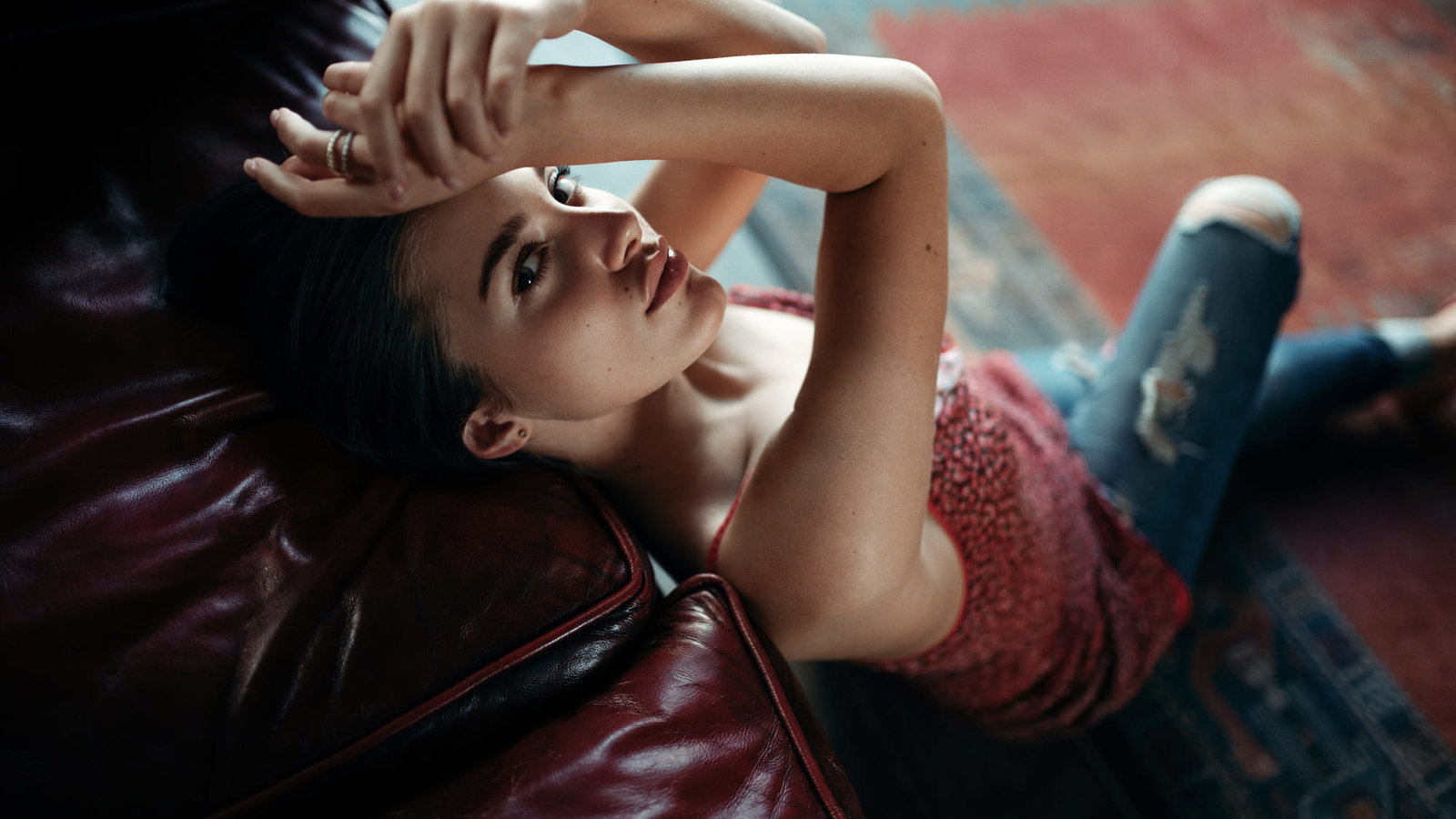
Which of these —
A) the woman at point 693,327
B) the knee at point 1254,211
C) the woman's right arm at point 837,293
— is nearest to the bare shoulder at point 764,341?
the woman at point 693,327

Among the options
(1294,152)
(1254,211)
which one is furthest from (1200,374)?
(1294,152)

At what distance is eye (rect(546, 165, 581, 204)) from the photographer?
34.3 inches

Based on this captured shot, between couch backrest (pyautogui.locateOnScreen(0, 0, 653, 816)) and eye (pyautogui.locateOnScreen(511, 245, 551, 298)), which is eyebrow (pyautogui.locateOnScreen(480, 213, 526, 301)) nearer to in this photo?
eye (pyautogui.locateOnScreen(511, 245, 551, 298))

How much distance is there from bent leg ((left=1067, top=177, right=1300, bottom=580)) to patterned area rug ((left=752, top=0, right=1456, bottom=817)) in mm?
343

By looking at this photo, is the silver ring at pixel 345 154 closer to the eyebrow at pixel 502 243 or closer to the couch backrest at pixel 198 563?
the eyebrow at pixel 502 243

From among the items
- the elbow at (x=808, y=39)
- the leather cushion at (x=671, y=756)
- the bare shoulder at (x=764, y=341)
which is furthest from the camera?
A: the bare shoulder at (x=764, y=341)

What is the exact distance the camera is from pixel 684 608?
31.1 inches

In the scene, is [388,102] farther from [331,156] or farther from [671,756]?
[671,756]

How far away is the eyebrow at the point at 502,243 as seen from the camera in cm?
79

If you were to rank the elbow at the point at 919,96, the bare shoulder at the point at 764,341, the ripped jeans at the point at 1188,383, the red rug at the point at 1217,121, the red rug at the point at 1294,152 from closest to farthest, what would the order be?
the elbow at the point at 919,96 < the bare shoulder at the point at 764,341 < the ripped jeans at the point at 1188,383 < the red rug at the point at 1294,152 < the red rug at the point at 1217,121

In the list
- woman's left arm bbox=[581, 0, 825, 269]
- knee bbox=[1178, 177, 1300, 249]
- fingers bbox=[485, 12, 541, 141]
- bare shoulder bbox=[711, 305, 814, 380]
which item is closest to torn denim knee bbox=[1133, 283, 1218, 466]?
knee bbox=[1178, 177, 1300, 249]

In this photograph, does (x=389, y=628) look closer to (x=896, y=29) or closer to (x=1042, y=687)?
(x=1042, y=687)

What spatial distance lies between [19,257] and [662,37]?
2.22 ft

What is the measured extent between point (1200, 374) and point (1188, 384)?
2 centimetres
